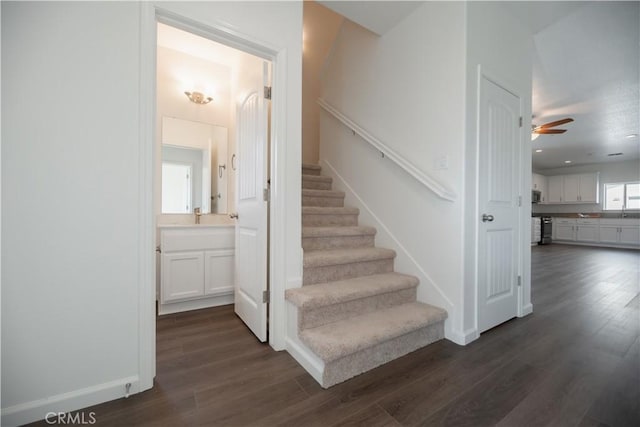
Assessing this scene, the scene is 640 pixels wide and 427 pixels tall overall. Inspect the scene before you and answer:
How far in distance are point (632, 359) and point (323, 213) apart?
2398 millimetres

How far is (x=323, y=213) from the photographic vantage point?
2.65 meters

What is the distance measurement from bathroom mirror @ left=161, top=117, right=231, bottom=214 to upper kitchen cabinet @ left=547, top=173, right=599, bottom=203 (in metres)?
10.9

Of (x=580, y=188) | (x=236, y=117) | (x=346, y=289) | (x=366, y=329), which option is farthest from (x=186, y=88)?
(x=580, y=188)

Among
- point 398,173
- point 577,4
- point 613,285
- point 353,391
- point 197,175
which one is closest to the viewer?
point 353,391

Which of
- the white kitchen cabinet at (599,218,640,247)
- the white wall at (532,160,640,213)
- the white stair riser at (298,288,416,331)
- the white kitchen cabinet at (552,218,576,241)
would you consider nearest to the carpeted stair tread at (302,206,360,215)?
the white stair riser at (298,288,416,331)

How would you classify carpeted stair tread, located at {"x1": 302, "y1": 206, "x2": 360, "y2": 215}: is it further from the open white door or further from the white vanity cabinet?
the white vanity cabinet

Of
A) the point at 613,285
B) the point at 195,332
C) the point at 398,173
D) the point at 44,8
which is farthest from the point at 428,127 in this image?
the point at 613,285

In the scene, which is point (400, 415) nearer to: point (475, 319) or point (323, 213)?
point (475, 319)

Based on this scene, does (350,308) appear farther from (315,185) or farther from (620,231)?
(620,231)

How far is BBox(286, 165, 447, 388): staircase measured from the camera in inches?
58.0

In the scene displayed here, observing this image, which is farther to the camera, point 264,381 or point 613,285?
point 613,285

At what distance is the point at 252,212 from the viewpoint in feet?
6.66

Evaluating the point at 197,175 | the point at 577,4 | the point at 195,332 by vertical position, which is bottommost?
the point at 195,332

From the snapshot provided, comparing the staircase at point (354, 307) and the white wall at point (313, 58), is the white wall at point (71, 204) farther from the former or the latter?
the white wall at point (313, 58)
